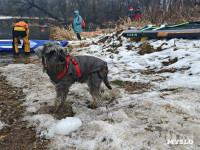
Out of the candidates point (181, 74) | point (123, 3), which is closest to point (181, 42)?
point (181, 74)

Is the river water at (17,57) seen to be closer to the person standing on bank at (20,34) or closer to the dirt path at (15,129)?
the person standing on bank at (20,34)

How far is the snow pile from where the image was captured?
249cm

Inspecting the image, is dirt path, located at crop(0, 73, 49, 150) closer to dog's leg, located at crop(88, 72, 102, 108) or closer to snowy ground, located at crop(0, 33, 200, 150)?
snowy ground, located at crop(0, 33, 200, 150)

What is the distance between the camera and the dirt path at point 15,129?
2.29 metres

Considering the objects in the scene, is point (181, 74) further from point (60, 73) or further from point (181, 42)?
point (60, 73)

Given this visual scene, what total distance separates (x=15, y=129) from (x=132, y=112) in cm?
229

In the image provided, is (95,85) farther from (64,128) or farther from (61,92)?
(64,128)

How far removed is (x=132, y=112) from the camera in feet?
9.48

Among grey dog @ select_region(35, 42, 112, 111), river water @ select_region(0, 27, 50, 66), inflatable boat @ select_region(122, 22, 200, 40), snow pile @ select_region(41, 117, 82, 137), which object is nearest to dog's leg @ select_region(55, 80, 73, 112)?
grey dog @ select_region(35, 42, 112, 111)

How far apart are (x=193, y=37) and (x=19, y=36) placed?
1069cm

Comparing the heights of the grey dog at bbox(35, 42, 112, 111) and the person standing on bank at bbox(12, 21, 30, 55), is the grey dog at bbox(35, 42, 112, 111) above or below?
below

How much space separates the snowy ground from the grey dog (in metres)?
0.51

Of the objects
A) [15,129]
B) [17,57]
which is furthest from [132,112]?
[17,57]

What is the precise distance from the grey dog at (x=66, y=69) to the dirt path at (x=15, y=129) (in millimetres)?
833
